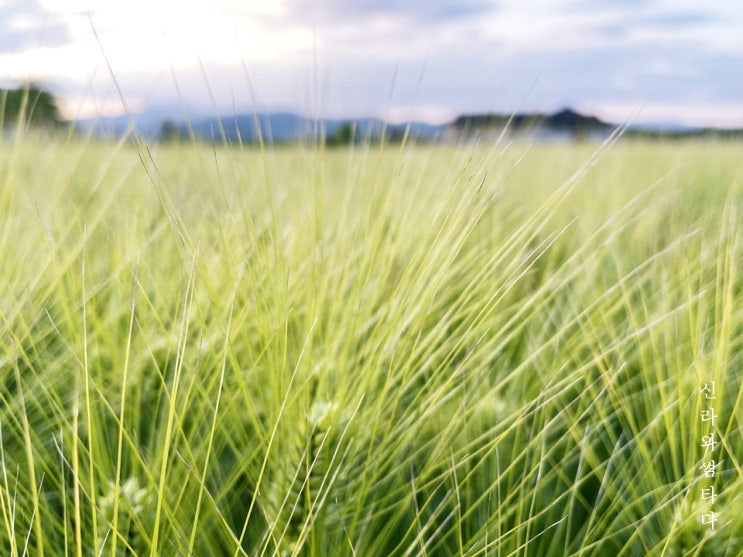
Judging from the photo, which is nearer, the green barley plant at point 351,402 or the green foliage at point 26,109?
the green barley plant at point 351,402

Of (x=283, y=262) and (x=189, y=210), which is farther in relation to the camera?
(x=189, y=210)

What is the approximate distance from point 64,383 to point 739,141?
11.0 ft

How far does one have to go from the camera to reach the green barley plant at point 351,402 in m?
0.44

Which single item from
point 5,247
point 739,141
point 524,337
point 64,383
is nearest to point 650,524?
point 524,337

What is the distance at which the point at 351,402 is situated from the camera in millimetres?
468

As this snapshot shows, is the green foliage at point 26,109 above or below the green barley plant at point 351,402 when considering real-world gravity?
above

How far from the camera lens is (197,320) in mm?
638

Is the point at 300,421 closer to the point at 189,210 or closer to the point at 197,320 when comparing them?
the point at 197,320

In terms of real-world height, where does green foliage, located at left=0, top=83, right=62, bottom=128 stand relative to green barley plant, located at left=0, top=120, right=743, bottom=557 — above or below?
above

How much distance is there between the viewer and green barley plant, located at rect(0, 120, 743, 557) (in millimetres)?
445

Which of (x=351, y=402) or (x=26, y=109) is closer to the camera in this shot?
(x=351, y=402)

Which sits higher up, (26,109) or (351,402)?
(26,109)

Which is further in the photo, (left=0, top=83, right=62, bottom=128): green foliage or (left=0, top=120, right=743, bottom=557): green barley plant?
(left=0, top=83, right=62, bottom=128): green foliage

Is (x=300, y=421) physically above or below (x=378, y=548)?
above
